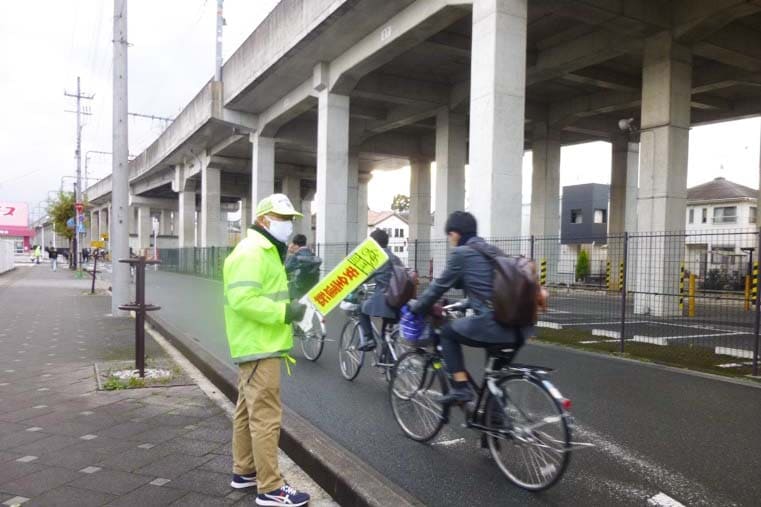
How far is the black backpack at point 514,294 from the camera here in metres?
3.45

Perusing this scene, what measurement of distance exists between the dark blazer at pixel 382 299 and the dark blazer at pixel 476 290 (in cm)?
175

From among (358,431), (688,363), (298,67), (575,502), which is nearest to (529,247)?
(688,363)

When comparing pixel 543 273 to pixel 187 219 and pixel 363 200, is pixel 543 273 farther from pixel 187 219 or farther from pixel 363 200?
pixel 187 219

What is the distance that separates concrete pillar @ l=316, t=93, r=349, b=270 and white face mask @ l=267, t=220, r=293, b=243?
595 inches

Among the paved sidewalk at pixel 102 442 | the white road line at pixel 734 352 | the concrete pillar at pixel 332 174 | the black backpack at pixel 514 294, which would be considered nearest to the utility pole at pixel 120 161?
the paved sidewalk at pixel 102 442

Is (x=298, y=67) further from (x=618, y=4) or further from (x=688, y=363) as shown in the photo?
(x=688, y=363)

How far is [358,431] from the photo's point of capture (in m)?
4.81

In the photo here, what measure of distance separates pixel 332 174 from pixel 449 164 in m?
6.23

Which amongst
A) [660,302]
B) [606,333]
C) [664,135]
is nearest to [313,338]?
[606,333]

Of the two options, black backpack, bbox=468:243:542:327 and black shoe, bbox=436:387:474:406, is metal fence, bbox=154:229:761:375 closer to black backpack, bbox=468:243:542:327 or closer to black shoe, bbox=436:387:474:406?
black shoe, bbox=436:387:474:406

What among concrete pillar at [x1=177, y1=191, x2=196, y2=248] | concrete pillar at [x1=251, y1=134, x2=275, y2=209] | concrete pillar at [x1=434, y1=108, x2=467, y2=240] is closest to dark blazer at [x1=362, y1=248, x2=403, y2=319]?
concrete pillar at [x1=434, y1=108, x2=467, y2=240]

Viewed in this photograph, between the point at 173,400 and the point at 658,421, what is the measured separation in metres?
4.81

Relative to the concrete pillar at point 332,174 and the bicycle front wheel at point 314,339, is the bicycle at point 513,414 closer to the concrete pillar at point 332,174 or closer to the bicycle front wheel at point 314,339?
the bicycle front wheel at point 314,339

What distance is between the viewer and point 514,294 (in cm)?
345
